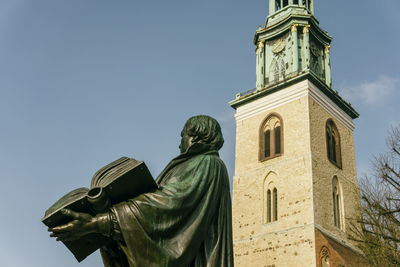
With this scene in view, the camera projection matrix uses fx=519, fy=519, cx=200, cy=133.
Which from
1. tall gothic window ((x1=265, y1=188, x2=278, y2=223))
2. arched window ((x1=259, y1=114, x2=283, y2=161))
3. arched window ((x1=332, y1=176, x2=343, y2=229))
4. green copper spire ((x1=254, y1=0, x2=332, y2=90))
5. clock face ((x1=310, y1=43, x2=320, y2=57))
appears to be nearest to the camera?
tall gothic window ((x1=265, y1=188, x2=278, y2=223))

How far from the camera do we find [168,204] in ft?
7.64

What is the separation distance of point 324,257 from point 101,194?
25141mm

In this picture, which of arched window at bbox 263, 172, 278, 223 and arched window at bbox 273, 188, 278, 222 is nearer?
arched window at bbox 273, 188, 278, 222

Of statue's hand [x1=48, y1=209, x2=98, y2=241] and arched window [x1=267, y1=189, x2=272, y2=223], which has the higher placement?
arched window [x1=267, y1=189, x2=272, y2=223]

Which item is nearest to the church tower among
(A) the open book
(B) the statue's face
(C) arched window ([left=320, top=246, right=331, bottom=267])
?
(C) arched window ([left=320, top=246, right=331, bottom=267])

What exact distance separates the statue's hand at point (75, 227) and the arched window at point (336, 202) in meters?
28.1

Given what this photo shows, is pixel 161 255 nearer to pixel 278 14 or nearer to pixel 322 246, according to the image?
pixel 322 246

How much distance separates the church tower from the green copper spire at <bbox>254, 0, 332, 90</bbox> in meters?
0.06

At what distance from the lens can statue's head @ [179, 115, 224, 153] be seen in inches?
108

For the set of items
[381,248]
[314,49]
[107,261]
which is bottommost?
[107,261]

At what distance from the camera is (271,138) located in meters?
30.7

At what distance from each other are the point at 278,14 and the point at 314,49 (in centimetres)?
381

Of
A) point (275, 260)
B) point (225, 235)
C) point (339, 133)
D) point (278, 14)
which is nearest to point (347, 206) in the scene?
point (339, 133)

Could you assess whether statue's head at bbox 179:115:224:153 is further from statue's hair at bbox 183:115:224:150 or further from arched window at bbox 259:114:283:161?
arched window at bbox 259:114:283:161
